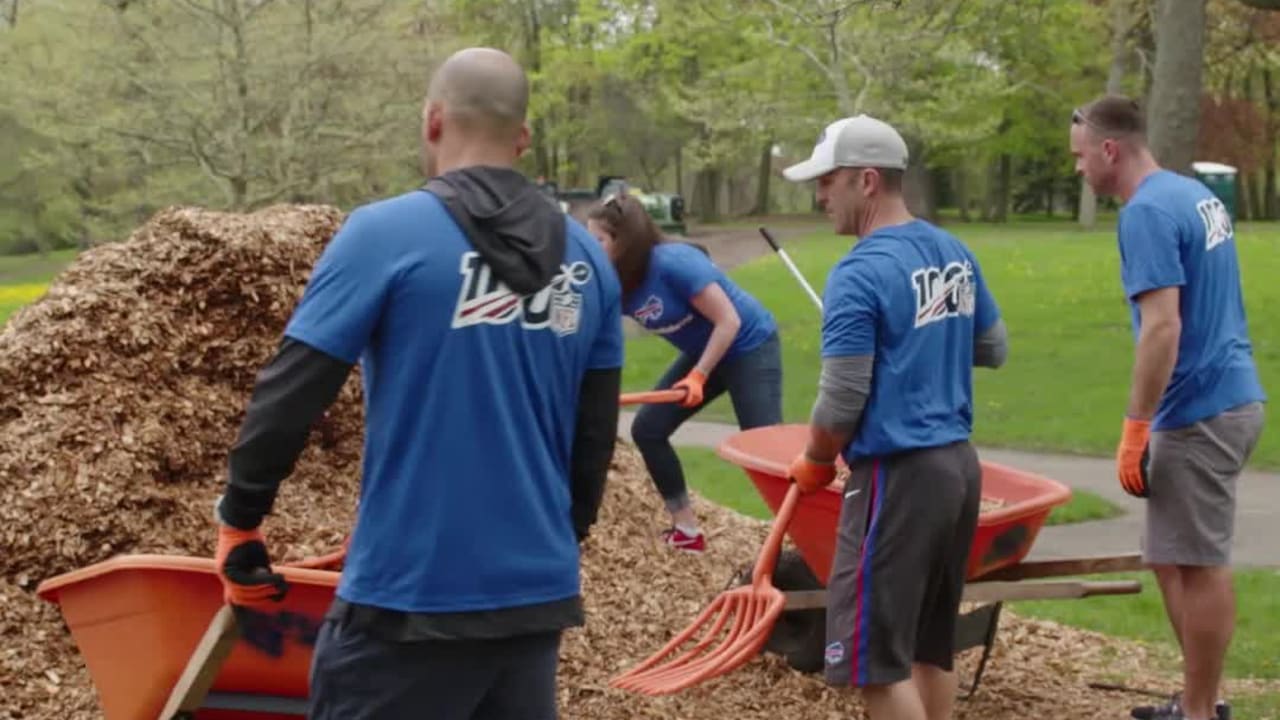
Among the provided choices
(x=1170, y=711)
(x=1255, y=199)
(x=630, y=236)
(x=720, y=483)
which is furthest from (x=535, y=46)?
(x=1170, y=711)

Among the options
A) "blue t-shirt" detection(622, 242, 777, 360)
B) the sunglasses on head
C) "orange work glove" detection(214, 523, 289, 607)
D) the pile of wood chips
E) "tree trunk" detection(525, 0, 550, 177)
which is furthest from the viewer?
→ "tree trunk" detection(525, 0, 550, 177)

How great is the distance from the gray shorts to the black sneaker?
497 millimetres

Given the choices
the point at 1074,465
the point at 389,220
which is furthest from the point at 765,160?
the point at 389,220

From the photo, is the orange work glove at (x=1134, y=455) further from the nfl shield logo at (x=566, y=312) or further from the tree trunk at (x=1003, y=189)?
the tree trunk at (x=1003, y=189)

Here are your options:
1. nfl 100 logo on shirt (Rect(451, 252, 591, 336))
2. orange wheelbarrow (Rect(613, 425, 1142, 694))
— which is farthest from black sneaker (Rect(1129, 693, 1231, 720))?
nfl 100 logo on shirt (Rect(451, 252, 591, 336))

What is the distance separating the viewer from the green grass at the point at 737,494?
9688mm

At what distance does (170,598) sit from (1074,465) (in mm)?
8535

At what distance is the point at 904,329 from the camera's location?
4.30 meters

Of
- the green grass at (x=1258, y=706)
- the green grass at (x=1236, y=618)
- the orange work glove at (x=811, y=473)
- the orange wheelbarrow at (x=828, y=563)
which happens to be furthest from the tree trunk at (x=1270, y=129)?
the orange work glove at (x=811, y=473)

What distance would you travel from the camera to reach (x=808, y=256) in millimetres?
35562

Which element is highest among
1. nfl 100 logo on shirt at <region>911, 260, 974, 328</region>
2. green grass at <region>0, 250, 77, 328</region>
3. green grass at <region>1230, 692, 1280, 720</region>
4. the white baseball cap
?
the white baseball cap

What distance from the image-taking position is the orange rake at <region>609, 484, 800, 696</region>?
16.0 ft

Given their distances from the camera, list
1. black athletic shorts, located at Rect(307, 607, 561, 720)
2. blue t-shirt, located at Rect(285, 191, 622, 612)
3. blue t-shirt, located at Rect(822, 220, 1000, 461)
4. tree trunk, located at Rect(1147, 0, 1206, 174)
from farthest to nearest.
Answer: tree trunk, located at Rect(1147, 0, 1206, 174) → blue t-shirt, located at Rect(822, 220, 1000, 461) → black athletic shorts, located at Rect(307, 607, 561, 720) → blue t-shirt, located at Rect(285, 191, 622, 612)

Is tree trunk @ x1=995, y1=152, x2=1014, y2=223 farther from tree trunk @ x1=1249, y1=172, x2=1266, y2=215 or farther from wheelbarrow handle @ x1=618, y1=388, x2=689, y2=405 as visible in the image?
wheelbarrow handle @ x1=618, y1=388, x2=689, y2=405
